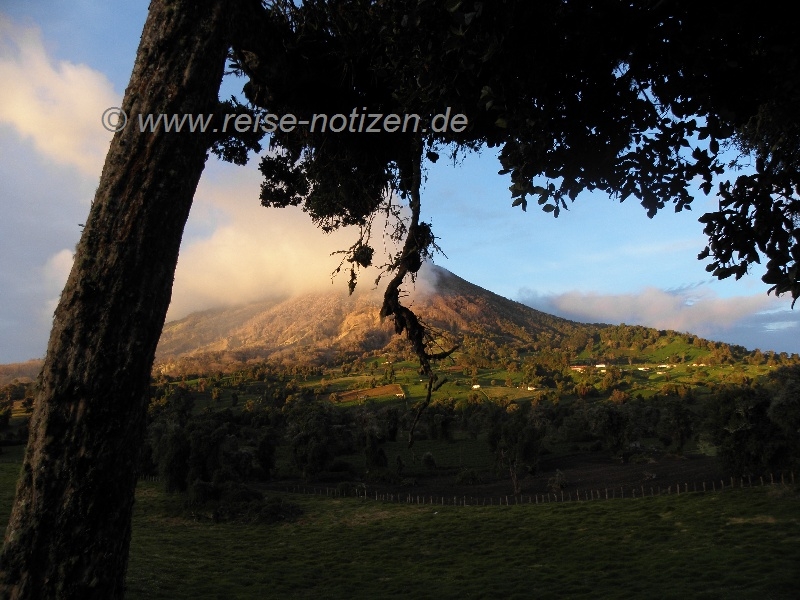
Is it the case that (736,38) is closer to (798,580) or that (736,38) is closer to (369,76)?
(369,76)

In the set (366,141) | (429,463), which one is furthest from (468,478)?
(366,141)

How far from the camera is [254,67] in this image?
6.04 meters

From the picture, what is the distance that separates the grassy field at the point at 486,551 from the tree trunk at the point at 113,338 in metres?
22.2

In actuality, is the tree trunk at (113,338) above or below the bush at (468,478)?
above

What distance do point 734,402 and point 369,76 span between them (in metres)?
49.3

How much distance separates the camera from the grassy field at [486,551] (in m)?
24.5

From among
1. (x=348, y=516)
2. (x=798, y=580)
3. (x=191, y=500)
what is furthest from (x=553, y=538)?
(x=191, y=500)

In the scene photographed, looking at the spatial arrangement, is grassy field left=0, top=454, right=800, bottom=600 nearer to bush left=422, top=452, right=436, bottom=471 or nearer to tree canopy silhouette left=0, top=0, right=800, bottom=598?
bush left=422, top=452, right=436, bottom=471

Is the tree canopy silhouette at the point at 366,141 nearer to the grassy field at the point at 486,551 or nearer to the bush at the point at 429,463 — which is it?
the grassy field at the point at 486,551

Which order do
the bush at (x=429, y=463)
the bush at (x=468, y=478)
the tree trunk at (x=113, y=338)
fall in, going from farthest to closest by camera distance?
the bush at (x=429, y=463)
the bush at (x=468, y=478)
the tree trunk at (x=113, y=338)

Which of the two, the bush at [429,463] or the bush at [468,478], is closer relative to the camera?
the bush at [468,478]

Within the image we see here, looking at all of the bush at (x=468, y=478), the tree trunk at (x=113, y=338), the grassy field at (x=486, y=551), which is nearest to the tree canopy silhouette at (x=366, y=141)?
the tree trunk at (x=113, y=338)

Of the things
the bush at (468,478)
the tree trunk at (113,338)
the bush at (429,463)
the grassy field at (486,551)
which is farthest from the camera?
the bush at (429,463)

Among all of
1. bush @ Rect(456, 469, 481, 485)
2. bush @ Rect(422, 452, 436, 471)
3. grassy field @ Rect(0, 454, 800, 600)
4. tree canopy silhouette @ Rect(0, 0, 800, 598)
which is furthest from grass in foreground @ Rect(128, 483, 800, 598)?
tree canopy silhouette @ Rect(0, 0, 800, 598)
